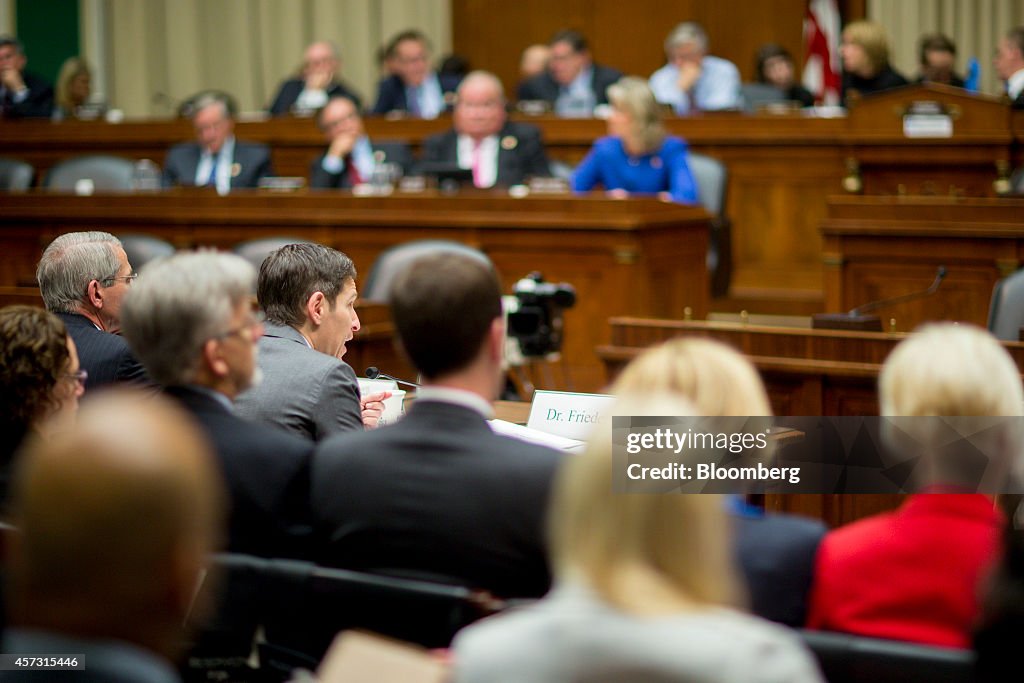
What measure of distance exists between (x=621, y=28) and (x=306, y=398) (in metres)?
9.41

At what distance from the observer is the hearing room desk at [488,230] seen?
6.59 meters

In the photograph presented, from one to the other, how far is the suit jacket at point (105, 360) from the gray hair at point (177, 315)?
3.04ft

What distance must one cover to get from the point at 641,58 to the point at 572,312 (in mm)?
5727

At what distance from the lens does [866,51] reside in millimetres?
8789

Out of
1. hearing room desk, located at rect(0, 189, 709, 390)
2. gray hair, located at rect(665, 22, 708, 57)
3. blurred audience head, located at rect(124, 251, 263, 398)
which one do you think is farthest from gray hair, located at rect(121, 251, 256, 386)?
gray hair, located at rect(665, 22, 708, 57)

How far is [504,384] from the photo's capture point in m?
5.48

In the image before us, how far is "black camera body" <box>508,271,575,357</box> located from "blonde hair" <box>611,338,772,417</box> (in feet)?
10.9

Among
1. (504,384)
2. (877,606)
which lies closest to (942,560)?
(877,606)

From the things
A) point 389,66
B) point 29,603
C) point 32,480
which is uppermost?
point 389,66

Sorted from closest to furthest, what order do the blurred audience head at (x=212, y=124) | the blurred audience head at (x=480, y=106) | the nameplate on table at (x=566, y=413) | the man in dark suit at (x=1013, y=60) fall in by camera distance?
the nameplate on table at (x=566, y=413) → the blurred audience head at (x=480, y=106) → the man in dark suit at (x=1013, y=60) → the blurred audience head at (x=212, y=124)

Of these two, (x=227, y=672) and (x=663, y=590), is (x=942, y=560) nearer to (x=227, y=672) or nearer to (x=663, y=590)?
(x=663, y=590)

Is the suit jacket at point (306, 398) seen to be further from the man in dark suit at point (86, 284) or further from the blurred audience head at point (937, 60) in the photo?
the blurred audience head at point (937, 60)

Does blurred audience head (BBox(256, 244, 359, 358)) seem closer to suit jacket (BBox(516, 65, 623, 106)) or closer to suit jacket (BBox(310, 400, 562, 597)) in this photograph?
suit jacket (BBox(310, 400, 562, 597))

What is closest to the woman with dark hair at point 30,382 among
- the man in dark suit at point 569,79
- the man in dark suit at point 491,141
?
the man in dark suit at point 491,141
